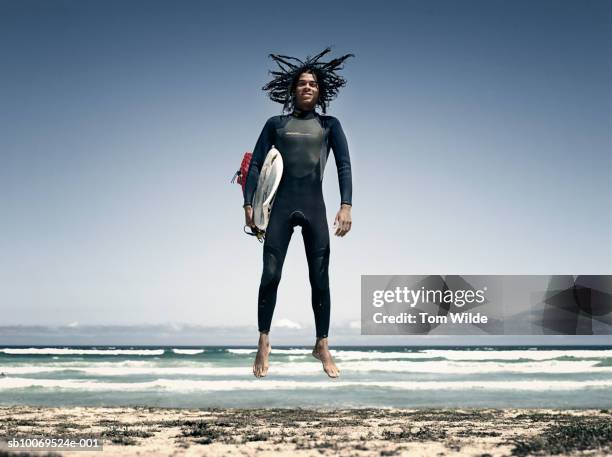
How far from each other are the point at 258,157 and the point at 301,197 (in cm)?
60

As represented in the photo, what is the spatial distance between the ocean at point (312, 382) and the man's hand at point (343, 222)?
15555 millimetres

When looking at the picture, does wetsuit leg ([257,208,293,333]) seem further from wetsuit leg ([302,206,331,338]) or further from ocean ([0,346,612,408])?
ocean ([0,346,612,408])

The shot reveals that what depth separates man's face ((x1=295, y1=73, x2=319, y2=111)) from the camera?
6301mm

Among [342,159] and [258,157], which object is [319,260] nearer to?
[342,159]

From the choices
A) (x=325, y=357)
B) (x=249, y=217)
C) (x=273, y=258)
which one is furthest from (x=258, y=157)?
(x=325, y=357)

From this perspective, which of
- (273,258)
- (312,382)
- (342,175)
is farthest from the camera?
(312,382)

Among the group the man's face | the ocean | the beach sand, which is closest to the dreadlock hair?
the man's face

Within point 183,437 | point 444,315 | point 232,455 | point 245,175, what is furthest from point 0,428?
point 245,175

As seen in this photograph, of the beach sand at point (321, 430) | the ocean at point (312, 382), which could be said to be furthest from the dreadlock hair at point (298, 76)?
the ocean at point (312, 382)

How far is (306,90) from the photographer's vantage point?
6.30 m

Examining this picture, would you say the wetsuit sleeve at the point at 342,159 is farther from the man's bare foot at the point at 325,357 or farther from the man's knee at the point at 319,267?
the man's bare foot at the point at 325,357

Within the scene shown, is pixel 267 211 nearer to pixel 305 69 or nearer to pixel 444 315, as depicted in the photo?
pixel 305 69

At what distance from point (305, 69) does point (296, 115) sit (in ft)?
1.47

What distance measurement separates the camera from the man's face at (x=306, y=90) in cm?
630
